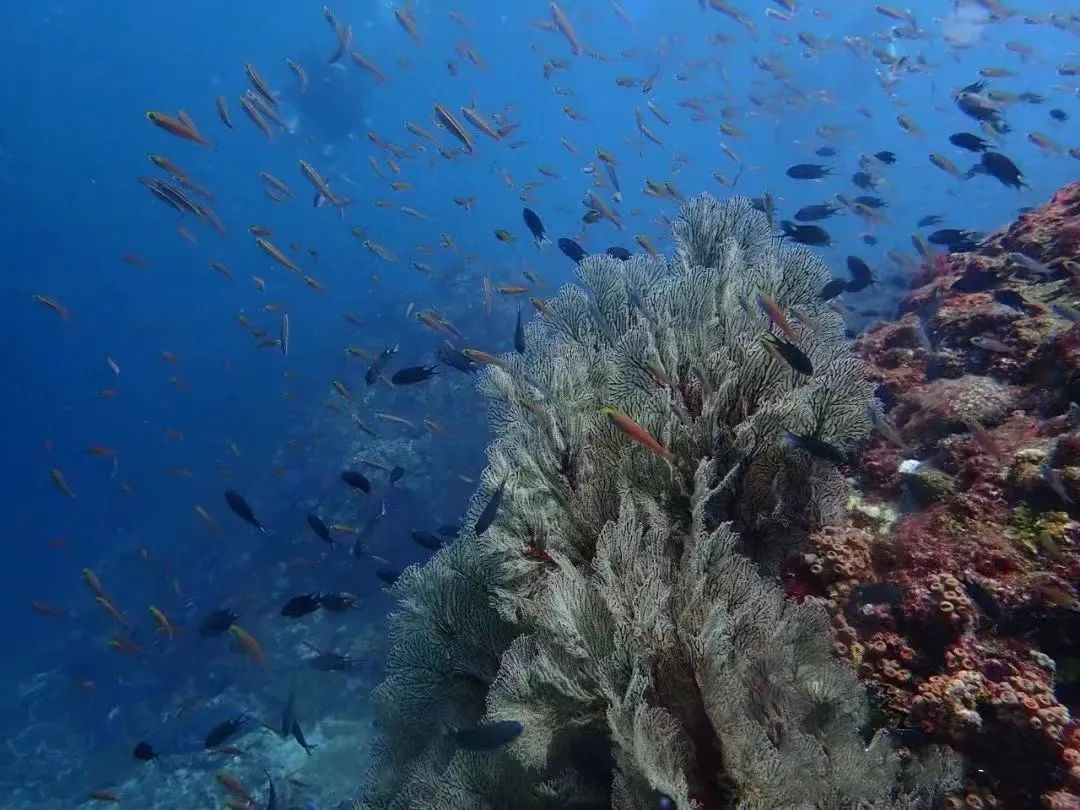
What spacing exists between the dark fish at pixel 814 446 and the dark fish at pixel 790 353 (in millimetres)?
377

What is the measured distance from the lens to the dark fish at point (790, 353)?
10.5 feet

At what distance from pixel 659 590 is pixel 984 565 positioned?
6.73ft

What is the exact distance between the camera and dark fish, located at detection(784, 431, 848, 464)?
309cm

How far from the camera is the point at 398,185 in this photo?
1488 centimetres

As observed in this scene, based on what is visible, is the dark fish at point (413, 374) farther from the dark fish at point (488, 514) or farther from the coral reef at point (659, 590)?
the dark fish at point (488, 514)

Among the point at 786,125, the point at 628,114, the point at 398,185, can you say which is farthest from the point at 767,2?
the point at 398,185

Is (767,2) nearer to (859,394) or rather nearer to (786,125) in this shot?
(786,125)

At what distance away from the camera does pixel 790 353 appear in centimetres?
319

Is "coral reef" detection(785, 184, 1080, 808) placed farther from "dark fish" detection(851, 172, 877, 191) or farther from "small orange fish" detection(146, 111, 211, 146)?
"small orange fish" detection(146, 111, 211, 146)

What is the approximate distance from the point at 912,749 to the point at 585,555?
1.93 meters

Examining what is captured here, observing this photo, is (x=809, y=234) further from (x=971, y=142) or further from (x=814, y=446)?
(x=814, y=446)

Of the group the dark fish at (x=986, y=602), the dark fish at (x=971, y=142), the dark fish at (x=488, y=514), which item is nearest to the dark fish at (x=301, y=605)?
the dark fish at (x=488, y=514)

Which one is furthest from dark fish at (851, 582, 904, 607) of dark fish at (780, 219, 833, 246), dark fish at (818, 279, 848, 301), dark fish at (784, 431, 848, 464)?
dark fish at (780, 219, 833, 246)

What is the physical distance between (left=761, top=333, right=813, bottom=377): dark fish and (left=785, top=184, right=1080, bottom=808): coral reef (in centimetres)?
114
